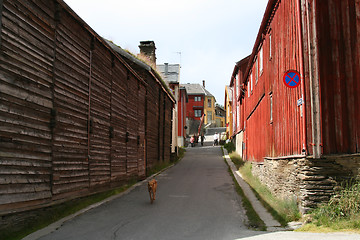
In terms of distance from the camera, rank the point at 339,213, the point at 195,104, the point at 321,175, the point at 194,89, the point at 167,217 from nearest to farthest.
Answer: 1. the point at 339,213
2. the point at 321,175
3. the point at 167,217
4. the point at 195,104
5. the point at 194,89

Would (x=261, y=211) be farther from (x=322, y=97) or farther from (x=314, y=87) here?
(x=314, y=87)

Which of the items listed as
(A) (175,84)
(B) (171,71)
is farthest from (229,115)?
(A) (175,84)

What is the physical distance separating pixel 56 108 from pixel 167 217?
4062 mm

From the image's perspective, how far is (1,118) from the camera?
697 cm

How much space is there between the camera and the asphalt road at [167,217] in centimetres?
788

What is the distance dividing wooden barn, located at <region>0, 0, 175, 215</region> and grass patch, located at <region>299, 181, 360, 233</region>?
19.8ft

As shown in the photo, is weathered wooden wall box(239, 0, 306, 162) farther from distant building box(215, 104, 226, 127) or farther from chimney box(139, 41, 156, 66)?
distant building box(215, 104, 226, 127)

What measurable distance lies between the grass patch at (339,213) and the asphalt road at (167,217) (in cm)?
140

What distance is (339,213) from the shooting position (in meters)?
7.97

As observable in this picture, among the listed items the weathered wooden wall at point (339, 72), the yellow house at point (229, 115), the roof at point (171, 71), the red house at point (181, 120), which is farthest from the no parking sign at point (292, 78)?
the red house at point (181, 120)

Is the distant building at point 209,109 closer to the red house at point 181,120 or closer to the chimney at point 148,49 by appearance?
the red house at point 181,120

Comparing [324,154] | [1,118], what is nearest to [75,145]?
[1,118]

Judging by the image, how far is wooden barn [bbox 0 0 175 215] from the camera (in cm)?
730

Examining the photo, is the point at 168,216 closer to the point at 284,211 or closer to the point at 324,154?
the point at 284,211
